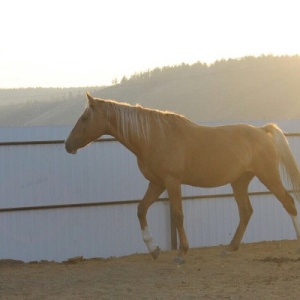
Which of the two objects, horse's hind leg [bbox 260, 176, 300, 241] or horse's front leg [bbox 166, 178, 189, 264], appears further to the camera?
horse's hind leg [bbox 260, 176, 300, 241]

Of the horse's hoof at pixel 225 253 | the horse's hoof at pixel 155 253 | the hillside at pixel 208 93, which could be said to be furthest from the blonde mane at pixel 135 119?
the hillside at pixel 208 93

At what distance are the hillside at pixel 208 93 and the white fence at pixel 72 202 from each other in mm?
48016

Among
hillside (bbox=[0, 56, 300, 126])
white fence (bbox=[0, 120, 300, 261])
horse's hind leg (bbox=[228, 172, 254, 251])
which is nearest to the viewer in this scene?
→ white fence (bbox=[0, 120, 300, 261])

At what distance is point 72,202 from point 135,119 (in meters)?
1.67

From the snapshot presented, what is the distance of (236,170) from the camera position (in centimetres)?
1084

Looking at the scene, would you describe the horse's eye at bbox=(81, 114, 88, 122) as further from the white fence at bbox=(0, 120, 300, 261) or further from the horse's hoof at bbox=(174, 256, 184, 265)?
the horse's hoof at bbox=(174, 256, 184, 265)

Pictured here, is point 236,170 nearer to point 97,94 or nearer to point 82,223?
point 82,223

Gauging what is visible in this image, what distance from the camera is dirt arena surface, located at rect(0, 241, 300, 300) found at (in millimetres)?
→ 8141

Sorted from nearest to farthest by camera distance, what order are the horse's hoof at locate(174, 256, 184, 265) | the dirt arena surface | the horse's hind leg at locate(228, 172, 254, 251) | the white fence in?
the dirt arena surface < the horse's hoof at locate(174, 256, 184, 265) < the white fence < the horse's hind leg at locate(228, 172, 254, 251)

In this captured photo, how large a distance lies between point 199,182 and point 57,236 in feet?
6.73

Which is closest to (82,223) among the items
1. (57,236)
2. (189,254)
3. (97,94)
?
(57,236)

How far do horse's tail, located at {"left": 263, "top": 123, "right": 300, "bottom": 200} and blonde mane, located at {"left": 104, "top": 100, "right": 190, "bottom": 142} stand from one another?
1627 mm

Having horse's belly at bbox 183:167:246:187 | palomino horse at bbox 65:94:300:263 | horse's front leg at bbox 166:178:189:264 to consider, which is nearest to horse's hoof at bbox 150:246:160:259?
palomino horse at bbox 65:94:300:263

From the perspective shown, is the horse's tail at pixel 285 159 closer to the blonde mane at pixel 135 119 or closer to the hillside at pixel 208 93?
the blonde mane at pixel 135 119
